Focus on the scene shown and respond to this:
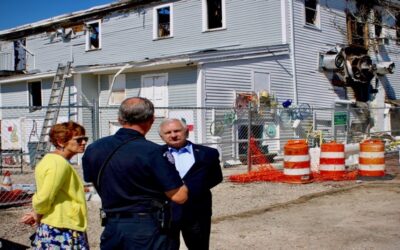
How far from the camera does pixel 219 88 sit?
17188 millimetres

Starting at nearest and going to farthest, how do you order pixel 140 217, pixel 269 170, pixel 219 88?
pixel 140 217, pixel 269 170, pixel 219 88

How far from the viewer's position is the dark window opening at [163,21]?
73.0 feet

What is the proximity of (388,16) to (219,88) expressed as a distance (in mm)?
12906

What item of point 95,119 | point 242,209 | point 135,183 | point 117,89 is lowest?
point 242,209

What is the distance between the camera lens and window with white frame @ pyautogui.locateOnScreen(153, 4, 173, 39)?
2217cm

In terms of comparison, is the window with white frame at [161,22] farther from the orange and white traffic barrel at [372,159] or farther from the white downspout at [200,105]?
the orange and white traffic barrel at [372,159]

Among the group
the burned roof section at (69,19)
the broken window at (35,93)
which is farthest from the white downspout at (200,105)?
the broken window at (35,93)

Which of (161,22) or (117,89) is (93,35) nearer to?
(161,22)

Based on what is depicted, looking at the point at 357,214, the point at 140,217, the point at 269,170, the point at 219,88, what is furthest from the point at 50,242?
the point at 219,88

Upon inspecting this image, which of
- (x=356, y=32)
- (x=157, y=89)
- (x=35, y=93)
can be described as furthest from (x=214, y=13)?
(x=35, y=93)

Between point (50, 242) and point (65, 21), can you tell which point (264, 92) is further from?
point (50, 242)

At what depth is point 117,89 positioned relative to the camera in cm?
1948

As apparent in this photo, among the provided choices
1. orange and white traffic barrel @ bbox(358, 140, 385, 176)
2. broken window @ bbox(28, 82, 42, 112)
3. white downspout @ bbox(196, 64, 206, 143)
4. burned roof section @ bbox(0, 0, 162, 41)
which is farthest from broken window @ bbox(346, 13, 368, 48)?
broken window @ bbox(28, 82, 42, 112)

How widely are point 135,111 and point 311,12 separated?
63.5 feet
